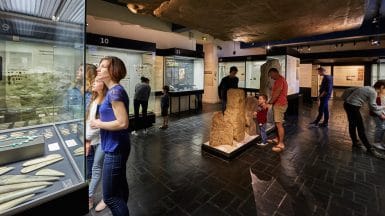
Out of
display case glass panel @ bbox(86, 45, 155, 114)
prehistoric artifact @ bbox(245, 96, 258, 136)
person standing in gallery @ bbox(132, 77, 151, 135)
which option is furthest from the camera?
display case glass panel @ bbox(86, 45, 155, 114)

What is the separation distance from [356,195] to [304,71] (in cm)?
1230

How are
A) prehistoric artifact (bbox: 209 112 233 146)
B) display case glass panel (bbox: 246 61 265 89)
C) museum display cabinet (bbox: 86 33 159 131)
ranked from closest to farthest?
prehistoric artifact (bbox: 209 112 233 146) < museum display cabinet (bbox: 86 33 159 131) < display case glass panel (bbox: 246 61 265 89)

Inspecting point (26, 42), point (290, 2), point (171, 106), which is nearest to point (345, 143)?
point (290, 2)

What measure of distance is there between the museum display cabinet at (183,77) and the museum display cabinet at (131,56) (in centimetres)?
126

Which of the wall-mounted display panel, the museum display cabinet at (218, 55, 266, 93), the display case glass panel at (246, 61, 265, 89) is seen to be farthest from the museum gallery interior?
the wall-mounted display panel

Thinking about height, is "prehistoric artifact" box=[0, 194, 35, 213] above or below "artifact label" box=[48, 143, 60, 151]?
below

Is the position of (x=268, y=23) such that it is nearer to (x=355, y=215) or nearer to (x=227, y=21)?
(x=227, y=21)

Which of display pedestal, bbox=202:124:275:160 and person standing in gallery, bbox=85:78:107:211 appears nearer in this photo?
person standing in gallery, bbox=85:78:107:211

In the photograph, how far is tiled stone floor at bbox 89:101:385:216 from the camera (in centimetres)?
255

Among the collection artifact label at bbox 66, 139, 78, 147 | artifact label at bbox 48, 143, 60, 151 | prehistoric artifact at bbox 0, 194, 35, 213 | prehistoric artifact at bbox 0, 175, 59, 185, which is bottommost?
prehistoric artifact at bbox 0, 194, 35, 213

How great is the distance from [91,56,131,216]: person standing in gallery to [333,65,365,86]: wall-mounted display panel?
21.1m

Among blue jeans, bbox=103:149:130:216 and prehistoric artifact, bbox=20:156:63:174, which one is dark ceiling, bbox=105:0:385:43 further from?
prehistoric artifact, bbox=20:156:63:174

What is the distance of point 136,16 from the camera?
632cm

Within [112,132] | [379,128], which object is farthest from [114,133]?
[379,128]
